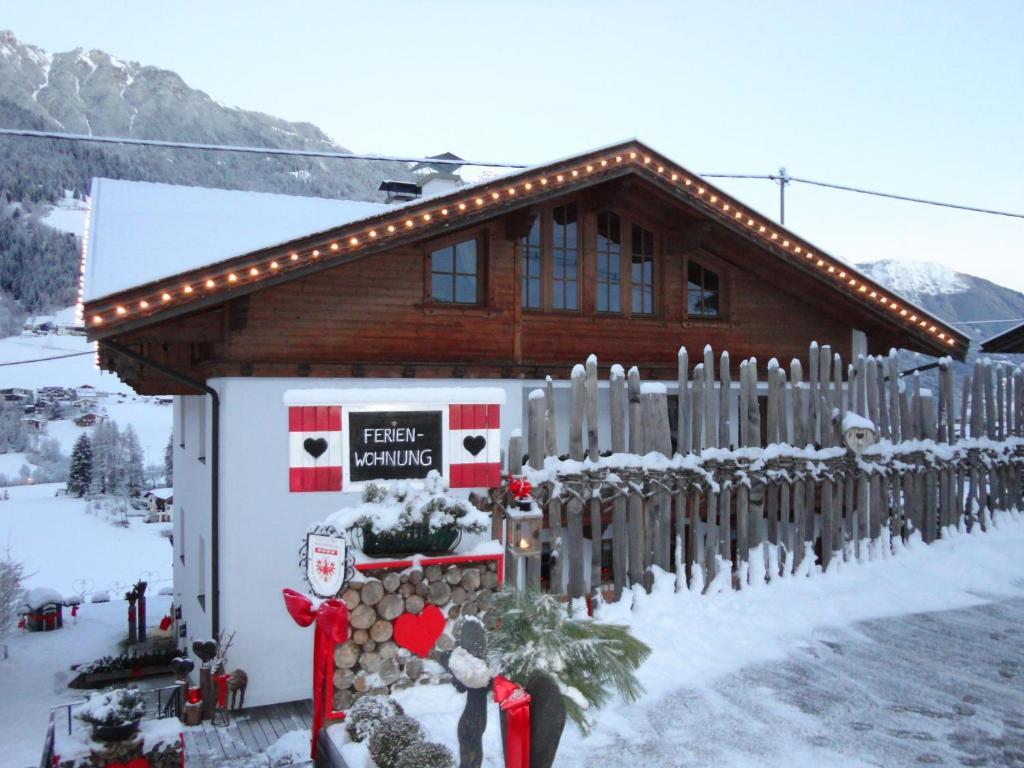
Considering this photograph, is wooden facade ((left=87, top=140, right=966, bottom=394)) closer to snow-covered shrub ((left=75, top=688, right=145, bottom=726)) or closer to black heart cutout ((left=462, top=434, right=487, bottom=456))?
black heart cutout ((left=462, top=434, right=487, bottom=456))

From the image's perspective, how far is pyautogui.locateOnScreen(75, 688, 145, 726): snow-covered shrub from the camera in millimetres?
5590

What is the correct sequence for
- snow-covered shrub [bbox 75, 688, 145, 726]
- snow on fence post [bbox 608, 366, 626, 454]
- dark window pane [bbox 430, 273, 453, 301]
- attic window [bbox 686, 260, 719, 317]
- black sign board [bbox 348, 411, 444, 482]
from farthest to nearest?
attic window [bbox 686, 260, 719, 317]
dark window pane [bbox 430, 273, 453, 301]
snow on fence post [bbox 608, 366, 626, 454]
black sign board [bbox 348, 411, 444, 482]
snow-covered shrub [bbox 75, 688, 145, 726]

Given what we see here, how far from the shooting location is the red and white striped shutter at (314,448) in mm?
7340

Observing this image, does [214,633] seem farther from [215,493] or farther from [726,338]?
[726,338]

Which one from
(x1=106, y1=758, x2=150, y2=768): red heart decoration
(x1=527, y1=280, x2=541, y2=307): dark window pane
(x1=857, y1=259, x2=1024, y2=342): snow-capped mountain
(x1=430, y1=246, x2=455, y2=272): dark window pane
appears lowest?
(x1=106, y1=758, x2=150, y2=768): red heart decoration

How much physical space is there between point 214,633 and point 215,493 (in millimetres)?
1587

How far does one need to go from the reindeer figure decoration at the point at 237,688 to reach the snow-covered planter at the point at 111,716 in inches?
106

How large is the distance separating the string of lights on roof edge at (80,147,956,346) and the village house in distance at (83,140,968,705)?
0.9 inches

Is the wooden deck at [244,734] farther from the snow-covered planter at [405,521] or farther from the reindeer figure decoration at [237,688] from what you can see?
the snow-covered planter at [405,521]

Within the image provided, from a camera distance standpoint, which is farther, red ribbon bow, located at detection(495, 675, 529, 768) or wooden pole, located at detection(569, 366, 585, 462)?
wooden pole, located at detection(569, 366, 585, 462)

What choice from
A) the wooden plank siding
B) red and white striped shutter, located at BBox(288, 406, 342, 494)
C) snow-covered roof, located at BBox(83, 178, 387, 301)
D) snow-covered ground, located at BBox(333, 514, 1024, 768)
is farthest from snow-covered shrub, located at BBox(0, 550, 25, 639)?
snow-covered ground, located at BBox(333, 514, 1024, 768)

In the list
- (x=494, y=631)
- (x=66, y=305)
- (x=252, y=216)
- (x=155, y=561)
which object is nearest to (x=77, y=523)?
(x=155, y=561)

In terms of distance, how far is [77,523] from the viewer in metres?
51.4

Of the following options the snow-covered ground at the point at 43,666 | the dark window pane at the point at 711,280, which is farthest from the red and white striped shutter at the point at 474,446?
the snow-covered ground at the point at 43,666
